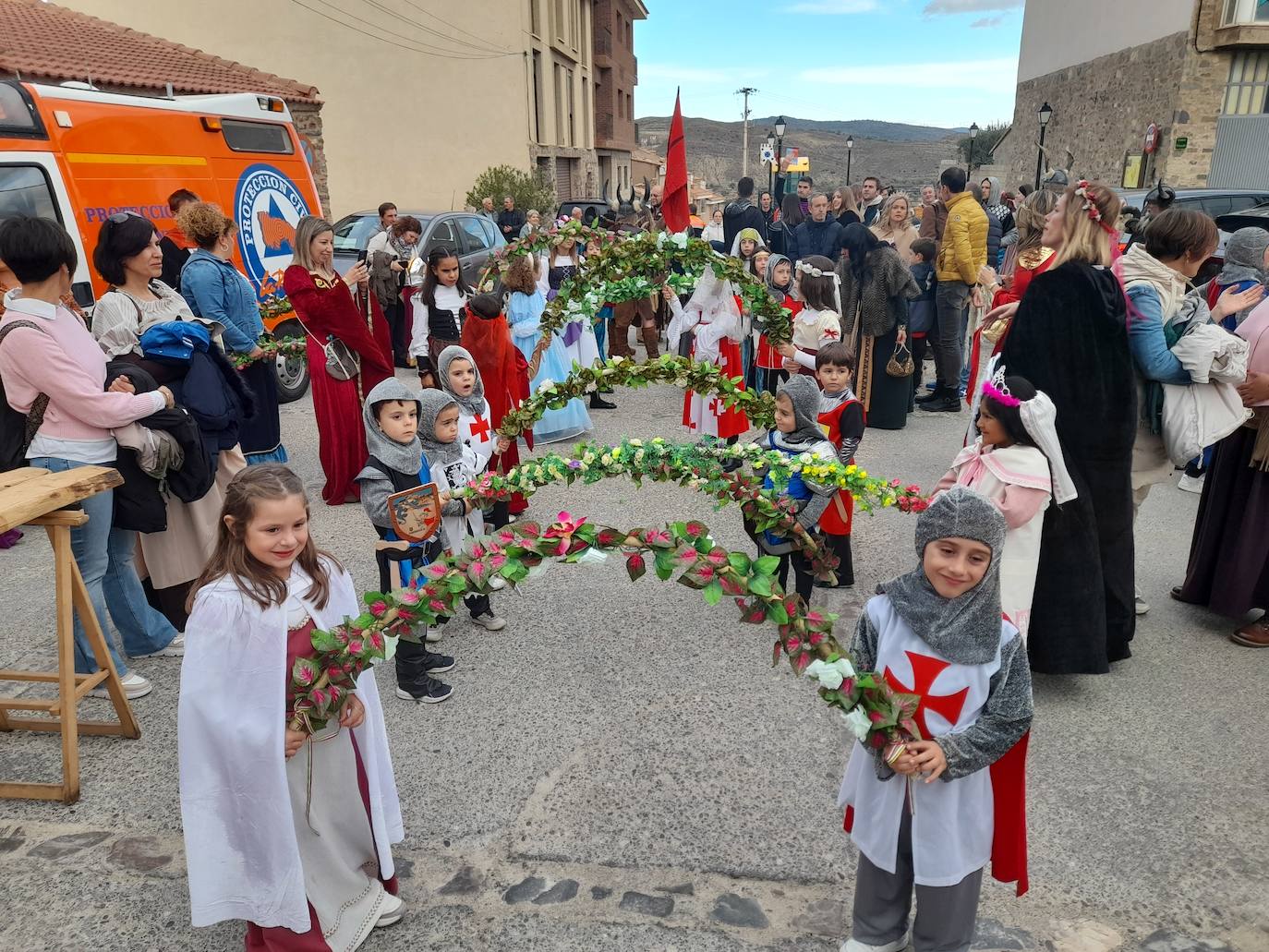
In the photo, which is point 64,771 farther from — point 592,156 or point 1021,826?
point 592,156

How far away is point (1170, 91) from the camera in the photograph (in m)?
22.9

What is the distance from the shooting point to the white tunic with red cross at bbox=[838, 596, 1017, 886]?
86.8 inches

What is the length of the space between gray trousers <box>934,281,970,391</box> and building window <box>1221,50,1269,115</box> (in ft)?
65.3

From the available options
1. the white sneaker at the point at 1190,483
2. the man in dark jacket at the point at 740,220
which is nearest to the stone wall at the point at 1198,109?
the man in dark jacket at the point at 740,220

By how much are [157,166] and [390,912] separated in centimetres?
723

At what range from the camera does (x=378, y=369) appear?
6.45 meters

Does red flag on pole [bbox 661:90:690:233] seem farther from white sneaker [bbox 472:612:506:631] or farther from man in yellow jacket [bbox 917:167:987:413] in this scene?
white sneaker [bbox 472:612:506:631]

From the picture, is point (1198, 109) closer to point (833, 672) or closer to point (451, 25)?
point (451, 25)

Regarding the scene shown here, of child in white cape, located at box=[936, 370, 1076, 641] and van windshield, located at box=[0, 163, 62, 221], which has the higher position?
van windshield, located at box=[0, 163, 62, 221]

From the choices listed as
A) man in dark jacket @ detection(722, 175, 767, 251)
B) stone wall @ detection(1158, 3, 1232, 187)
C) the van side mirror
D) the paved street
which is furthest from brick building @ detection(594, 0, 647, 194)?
the paved street

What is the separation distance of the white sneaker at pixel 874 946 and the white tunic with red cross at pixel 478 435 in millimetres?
2970

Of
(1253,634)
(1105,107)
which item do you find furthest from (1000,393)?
(1105,107)

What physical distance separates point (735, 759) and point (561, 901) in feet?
3.18

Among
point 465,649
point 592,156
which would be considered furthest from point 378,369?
point 592,156
